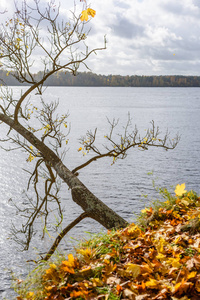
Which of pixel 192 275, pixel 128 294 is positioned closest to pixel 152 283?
pixel 128 294

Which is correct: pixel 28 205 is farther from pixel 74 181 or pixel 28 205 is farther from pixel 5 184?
pixel 74 181

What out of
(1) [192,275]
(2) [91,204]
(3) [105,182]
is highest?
(1) [192,275]

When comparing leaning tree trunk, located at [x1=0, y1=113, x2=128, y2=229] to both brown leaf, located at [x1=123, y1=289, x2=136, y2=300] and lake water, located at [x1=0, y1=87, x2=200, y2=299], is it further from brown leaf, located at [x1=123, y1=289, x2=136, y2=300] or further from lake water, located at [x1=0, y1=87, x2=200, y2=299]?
lake water, located at [x1=0, y1=87, x2=200, y2=299]

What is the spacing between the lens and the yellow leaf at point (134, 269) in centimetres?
363

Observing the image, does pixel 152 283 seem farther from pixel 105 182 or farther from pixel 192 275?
pixel 105 182

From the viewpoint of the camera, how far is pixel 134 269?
3.67 meters

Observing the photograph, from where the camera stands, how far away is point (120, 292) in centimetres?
345

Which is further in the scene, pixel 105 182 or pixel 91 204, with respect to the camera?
pixel 105 182

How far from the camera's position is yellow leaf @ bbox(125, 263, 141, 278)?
363 centimetres

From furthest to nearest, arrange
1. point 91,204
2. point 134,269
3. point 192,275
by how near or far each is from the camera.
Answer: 1. point 91,204
2. point 134,269
3. point 192,275

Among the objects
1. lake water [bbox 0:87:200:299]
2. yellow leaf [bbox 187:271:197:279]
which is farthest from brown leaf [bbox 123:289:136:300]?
lake water [bbox 0:87:200:299]

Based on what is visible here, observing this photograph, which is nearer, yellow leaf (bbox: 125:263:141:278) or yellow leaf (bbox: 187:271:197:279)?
yellow leaf (bbox: 187:271:197:279)

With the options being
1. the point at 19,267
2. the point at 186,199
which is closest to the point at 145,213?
the point at 186,199

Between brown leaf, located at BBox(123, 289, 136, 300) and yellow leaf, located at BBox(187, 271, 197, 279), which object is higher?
yellow leaf, located at BBox(187, 271, 197, 279)
